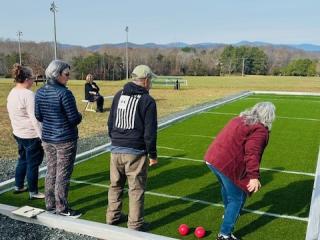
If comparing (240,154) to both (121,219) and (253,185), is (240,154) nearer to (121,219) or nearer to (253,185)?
(253,185)

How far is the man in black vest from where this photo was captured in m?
4.36

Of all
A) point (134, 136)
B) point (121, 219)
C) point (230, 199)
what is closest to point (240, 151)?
point (230, 199)

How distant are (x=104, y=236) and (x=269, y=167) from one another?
434cm

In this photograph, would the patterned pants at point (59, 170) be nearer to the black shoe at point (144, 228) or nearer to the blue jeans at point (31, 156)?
the blue jeans at point (31, 156)

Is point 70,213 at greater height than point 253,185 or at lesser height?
lesser

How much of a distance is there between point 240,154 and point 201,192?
228 cm

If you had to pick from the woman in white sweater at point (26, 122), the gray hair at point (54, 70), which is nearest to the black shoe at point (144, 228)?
the woman in white sweater at point (26, 122)

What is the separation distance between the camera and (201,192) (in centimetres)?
629

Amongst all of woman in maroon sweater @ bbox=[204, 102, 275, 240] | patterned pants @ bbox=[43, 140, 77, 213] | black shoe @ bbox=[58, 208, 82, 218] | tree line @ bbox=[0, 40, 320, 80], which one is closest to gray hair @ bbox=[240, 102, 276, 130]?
woman in maroon sweater @ bbox=[204, 102, 275, 240]

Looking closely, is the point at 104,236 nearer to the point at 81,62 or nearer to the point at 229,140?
the point at 229,140

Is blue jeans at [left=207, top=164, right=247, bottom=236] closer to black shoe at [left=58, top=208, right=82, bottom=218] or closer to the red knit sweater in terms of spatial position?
the red knit sweater

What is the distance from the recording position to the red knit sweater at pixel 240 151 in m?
4.04

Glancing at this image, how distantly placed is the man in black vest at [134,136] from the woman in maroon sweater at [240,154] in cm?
75

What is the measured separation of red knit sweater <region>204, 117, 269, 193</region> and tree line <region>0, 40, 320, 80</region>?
69.5 meters
